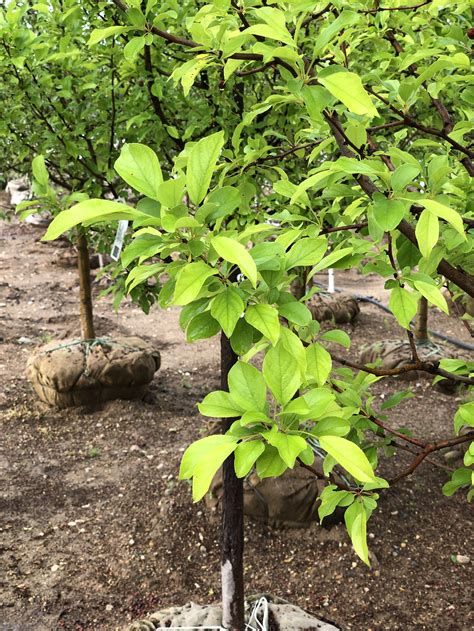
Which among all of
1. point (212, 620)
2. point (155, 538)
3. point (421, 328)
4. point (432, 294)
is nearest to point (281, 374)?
point (432, 294)

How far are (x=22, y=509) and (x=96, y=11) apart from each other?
2.79 meters

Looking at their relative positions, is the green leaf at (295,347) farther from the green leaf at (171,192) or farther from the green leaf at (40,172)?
the green leaf at (40,172)

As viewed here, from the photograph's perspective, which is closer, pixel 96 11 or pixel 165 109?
pixel 96 11

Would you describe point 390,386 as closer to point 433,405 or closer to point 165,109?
point 433,405

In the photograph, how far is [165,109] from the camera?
263 cm

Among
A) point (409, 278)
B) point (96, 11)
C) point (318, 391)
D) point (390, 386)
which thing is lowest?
point (390, 386)

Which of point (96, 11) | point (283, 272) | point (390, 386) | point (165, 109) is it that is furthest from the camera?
point (390, 386)

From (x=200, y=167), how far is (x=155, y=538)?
2.82 metres

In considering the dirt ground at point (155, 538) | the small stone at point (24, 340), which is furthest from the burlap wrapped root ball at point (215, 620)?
the small stone at point (24, 340)

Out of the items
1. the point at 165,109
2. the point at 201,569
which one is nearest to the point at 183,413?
the point at 201,569

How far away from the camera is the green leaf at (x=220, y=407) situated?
3.10 feet

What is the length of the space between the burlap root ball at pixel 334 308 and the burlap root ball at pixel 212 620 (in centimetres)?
500

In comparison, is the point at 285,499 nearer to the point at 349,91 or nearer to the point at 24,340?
the point at 349,91

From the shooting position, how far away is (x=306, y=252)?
1.01m
